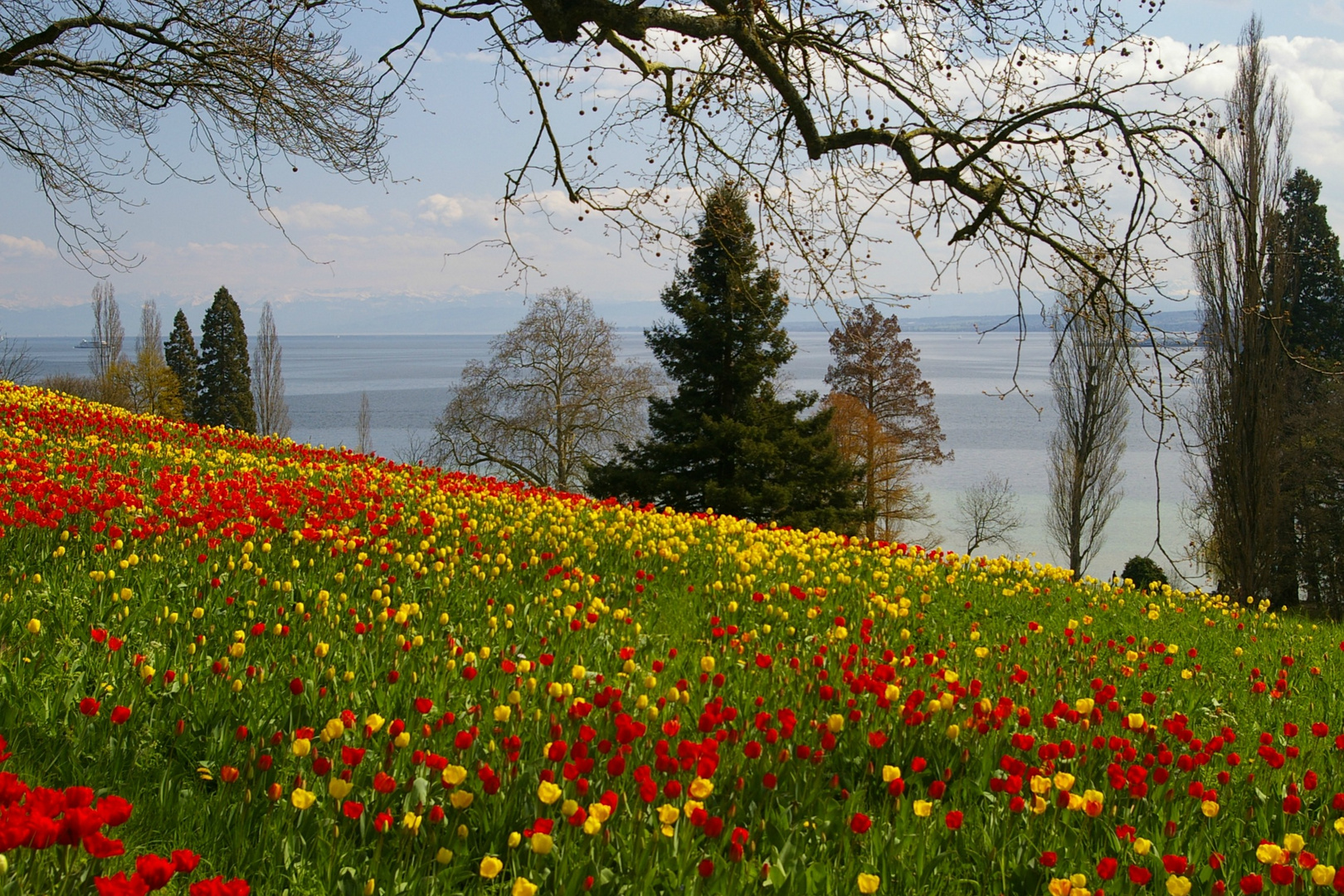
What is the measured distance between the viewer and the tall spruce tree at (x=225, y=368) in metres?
47.5

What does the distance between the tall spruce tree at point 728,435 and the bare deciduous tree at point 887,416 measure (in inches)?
289

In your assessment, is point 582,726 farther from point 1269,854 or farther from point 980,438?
point 980,438

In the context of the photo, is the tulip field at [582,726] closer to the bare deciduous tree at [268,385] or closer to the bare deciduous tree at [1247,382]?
the bare deciduous tree at [1247,382]

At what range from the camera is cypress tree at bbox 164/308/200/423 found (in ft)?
161

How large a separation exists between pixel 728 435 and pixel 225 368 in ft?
119

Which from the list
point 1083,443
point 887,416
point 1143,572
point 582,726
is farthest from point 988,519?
point 582,726

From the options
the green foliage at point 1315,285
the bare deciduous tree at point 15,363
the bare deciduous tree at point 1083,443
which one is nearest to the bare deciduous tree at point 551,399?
the bare deciduous tree at point 1083,443

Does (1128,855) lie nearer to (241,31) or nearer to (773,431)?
(241,31)

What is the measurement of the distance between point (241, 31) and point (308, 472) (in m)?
4.44

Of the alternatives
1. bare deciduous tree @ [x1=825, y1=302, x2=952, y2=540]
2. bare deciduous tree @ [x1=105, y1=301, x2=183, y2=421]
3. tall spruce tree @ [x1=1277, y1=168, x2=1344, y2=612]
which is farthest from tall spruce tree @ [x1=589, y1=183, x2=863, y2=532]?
bare deciduous tree @ [x1=105, y1=301, x2=183, y2=421]

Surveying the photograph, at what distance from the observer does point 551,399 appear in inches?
1281

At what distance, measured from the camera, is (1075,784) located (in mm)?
3461

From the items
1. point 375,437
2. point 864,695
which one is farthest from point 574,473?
point 375,437

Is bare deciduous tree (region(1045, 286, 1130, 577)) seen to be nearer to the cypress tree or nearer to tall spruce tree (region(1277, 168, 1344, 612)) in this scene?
tall spruce tree (region(1277, 168, 1344, 612))
